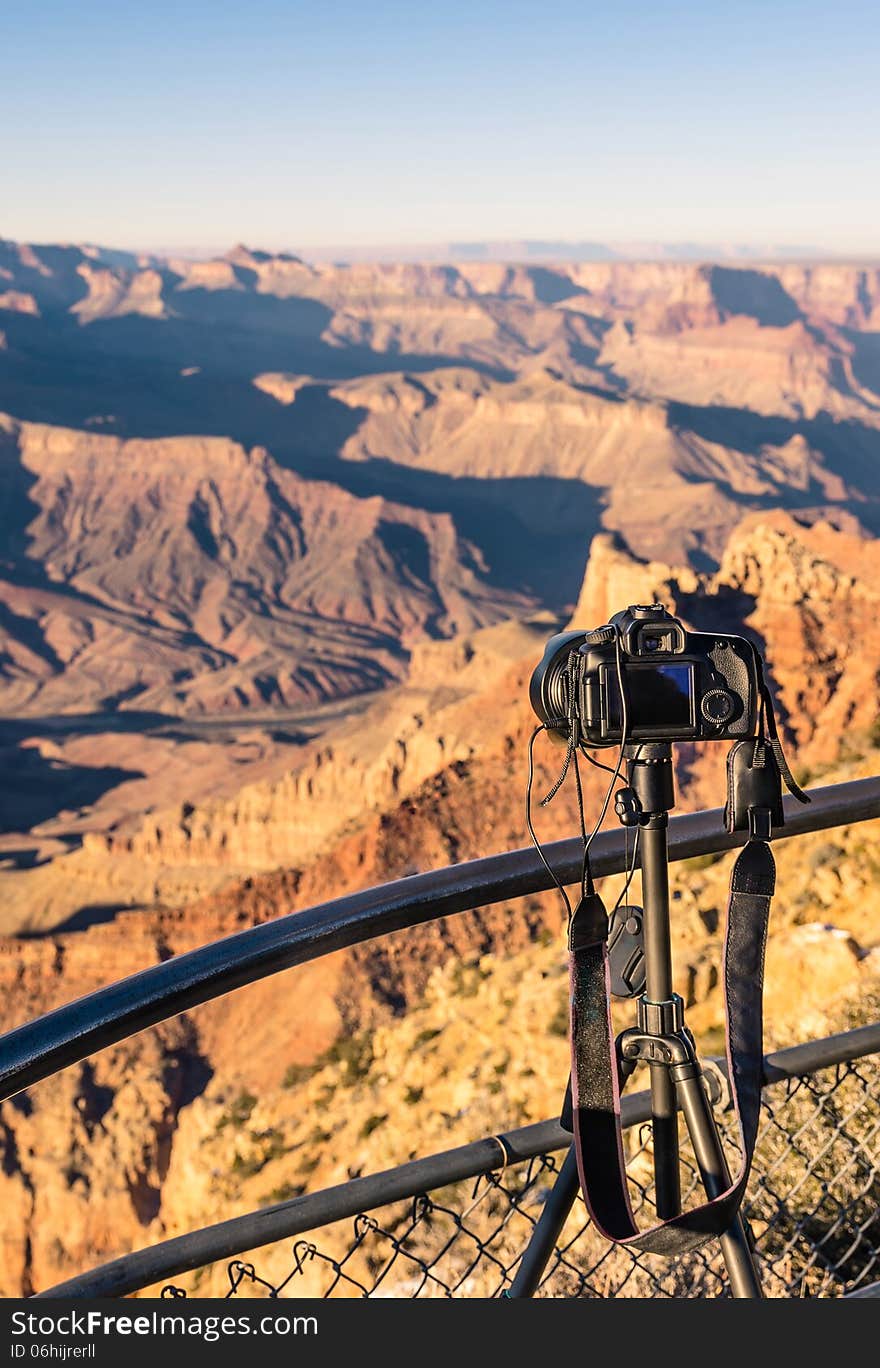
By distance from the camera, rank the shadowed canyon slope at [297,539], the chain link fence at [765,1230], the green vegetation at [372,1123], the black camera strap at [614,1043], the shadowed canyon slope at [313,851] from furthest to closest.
Result: the shadowed canyon slope at [297,539] → the green vegetation at [372,1123] → the shadowed canyon slope at [313,851] → the chain link fence at [765,1230] → the black camera strap at [614,1043]

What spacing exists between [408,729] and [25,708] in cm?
8616

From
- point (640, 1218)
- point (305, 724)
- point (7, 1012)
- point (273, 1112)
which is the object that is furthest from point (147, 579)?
point (640, 1218)

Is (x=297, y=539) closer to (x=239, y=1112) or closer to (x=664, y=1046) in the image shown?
(x=239, y=1112)

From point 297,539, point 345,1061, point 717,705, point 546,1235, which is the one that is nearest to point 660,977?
point 717,705

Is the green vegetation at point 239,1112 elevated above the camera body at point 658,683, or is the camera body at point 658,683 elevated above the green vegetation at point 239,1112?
the camera body at point 658,683

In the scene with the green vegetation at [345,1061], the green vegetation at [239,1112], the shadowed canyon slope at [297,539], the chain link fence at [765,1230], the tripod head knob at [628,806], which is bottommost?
the green vegetation at [239,1112]

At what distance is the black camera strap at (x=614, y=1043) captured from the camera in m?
2.39

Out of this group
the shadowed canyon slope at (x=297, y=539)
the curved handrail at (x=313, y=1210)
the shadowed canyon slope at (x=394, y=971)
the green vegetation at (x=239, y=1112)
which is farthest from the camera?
the shadowed canyon slope at (x=297, y=539)

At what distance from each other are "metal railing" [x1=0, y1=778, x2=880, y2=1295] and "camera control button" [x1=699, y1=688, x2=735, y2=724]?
1.92 ft

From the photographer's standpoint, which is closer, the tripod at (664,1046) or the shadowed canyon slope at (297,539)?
the tripod at (664,1046)

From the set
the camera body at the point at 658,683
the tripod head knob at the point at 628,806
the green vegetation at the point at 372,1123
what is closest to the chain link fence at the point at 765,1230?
the tripod head knob at the point at 628,806

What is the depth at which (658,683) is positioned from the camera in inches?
93.3

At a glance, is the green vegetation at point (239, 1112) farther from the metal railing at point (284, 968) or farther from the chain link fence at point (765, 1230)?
the metal railing at point (284, 968)

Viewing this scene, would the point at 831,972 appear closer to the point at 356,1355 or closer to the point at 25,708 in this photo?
the point at 356,1355
